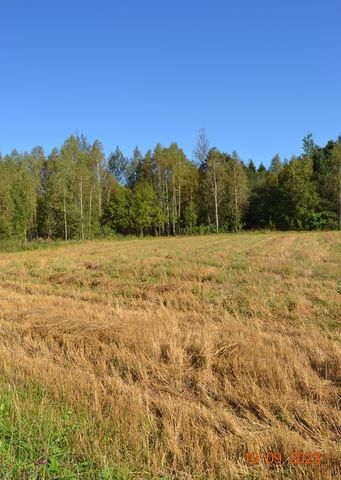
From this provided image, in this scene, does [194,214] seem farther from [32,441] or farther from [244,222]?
[32,441]

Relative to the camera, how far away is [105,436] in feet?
11.2

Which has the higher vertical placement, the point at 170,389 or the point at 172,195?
the point at 172,195

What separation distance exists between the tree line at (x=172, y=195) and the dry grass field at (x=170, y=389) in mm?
44194
